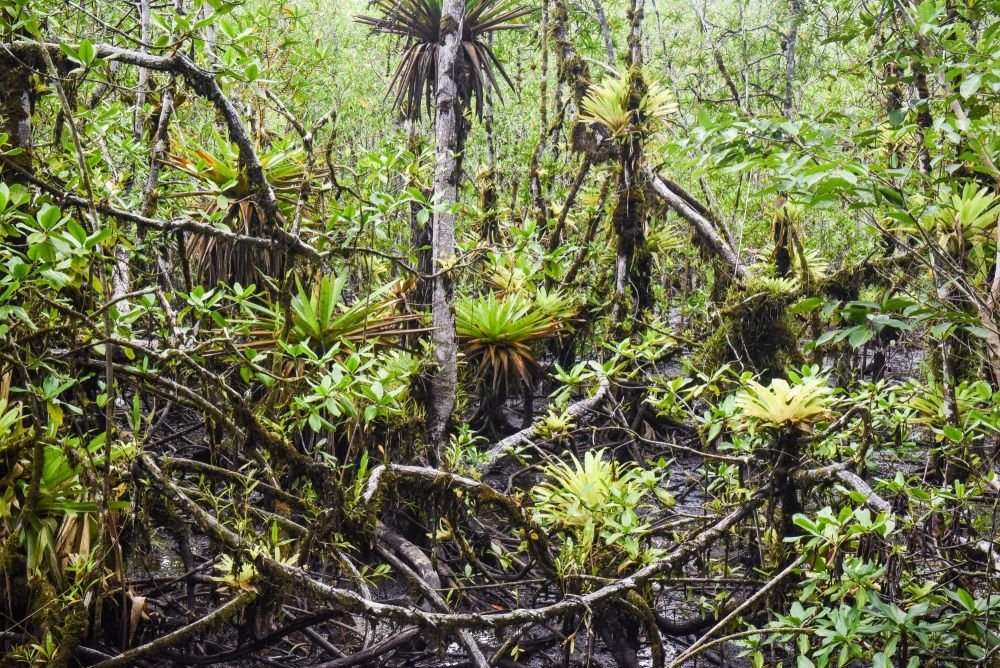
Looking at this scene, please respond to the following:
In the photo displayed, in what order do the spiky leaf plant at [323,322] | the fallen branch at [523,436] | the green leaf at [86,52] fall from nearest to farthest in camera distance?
1. the green leaf at [86,52]
2. the spiky leaf plant at [323,322]
3. the fallen branch at [523,436]

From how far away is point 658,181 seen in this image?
23.2 feet

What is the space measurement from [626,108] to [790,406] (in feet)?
13.0

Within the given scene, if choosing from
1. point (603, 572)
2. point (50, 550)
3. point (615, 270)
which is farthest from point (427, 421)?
point (615, 270)

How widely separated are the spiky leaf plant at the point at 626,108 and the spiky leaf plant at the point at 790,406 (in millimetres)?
3697

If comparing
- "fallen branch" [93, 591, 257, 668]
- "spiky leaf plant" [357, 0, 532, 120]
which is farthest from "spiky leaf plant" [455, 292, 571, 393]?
"fallen branch" [93, 591, 257, 668]

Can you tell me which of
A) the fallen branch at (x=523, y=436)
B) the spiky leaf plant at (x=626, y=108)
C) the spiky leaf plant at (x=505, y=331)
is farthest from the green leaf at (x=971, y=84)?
the spiky leaf plant at (x=626, y=108)

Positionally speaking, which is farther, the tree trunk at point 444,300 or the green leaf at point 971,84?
the tree trunk at point 444,300

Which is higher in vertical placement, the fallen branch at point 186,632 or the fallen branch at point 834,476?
the fallen branch at point 834,476

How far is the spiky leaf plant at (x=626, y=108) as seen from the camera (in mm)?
6387

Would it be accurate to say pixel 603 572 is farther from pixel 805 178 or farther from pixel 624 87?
pixel 624 87

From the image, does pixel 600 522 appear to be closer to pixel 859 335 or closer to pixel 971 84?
pixel 859 335

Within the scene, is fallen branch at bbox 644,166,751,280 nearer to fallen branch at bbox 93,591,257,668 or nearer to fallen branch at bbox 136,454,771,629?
fallen branch at bbox 136,454,771,629

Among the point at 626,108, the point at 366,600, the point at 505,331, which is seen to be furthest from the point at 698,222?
the point at 366,600

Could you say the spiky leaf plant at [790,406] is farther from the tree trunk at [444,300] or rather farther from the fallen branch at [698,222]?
the fallen branch at [698,222]
